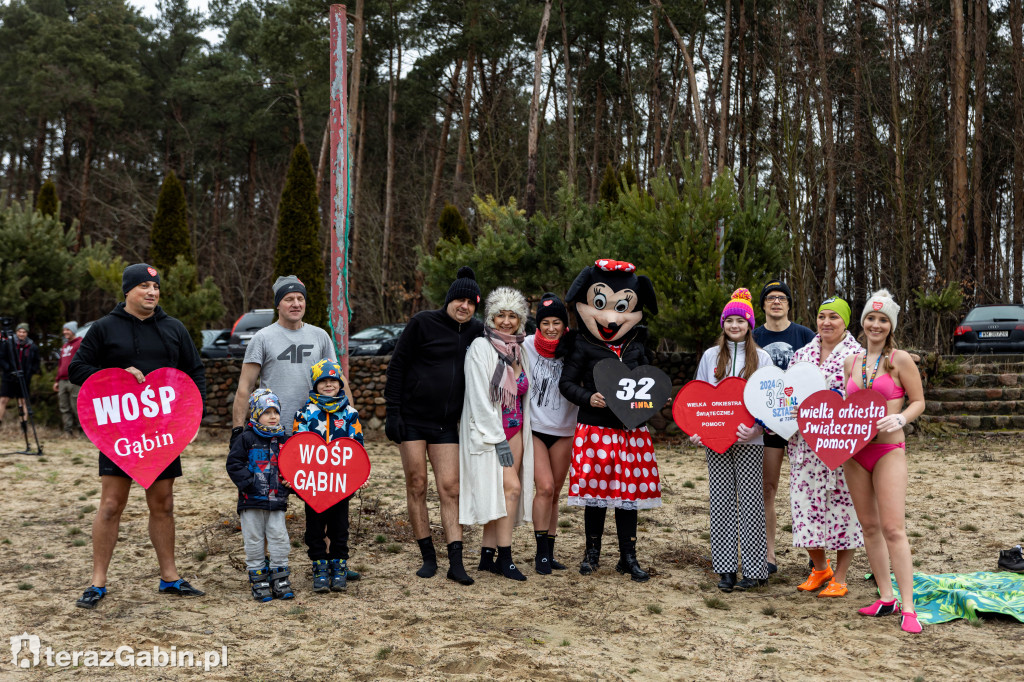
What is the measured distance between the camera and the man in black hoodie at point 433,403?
511cm

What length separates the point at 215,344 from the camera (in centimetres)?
1881

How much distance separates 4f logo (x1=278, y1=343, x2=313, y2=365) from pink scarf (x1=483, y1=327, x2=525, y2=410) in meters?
1.09

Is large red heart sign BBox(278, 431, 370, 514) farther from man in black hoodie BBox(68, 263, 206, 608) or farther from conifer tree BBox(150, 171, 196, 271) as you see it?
conifer tree BBox(150, 171, 196, 271)

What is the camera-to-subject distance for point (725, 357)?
5168mm

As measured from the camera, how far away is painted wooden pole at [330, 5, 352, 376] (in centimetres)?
628

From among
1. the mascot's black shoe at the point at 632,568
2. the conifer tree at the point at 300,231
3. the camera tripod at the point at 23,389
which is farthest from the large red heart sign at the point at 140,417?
the conifer tree at the point at 300,231

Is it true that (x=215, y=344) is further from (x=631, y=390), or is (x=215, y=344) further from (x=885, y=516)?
(x=885, y=516)

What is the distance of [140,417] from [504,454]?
209cm

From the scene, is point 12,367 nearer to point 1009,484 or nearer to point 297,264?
point 297,264

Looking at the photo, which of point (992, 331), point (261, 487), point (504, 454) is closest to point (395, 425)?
point (504, 454)

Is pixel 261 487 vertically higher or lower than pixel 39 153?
lower

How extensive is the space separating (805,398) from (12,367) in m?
11.2

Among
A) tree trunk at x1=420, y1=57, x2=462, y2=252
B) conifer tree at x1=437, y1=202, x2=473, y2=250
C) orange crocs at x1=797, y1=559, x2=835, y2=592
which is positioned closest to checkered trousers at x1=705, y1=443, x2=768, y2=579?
orange crocs at x1=797, y1=559, x2=835, y2=592

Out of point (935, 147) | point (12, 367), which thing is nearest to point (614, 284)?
point (12, 367)
